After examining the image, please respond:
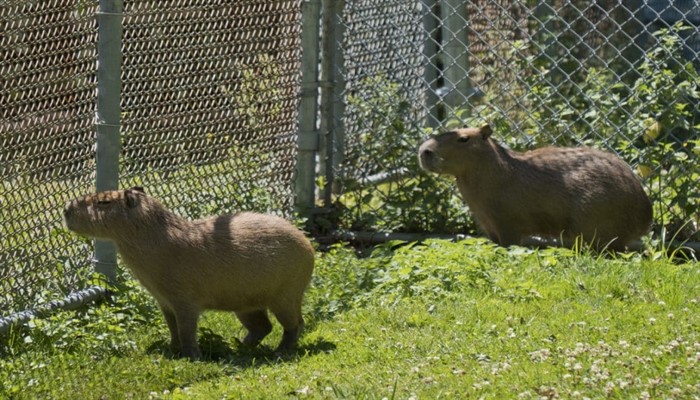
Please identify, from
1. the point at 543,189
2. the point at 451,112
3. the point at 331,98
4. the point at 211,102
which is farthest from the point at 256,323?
the point at 451,112

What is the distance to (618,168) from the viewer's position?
25.3 feet

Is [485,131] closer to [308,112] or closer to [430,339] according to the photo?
[308,112]

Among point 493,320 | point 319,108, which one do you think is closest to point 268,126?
point 319,108

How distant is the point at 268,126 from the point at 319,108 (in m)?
0.61

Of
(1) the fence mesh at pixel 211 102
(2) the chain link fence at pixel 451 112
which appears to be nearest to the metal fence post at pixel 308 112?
(1) the fence mesh at pixel 211 102

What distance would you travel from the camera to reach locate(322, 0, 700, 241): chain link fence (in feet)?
26.0

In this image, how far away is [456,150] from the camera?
796 cm

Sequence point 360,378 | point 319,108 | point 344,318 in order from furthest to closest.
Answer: point 319,108
point 344,318
point 360,378

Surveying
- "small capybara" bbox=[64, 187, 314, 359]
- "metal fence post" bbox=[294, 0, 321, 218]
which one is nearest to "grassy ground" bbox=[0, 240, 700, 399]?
"small capybara" bbox=[64, 187, 314, 359]

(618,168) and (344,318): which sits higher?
(618,168)

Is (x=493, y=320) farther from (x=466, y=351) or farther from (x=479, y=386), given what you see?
(x=479, y=386)

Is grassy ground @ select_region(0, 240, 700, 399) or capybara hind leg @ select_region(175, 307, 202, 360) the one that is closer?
grassy ground @ select_region(0, 240, 700, 399)

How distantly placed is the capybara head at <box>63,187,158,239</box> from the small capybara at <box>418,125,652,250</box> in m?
2.62

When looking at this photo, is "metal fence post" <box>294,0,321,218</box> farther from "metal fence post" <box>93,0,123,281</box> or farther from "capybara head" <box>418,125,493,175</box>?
"metal fence post" <box>93,0,123,281</box>
